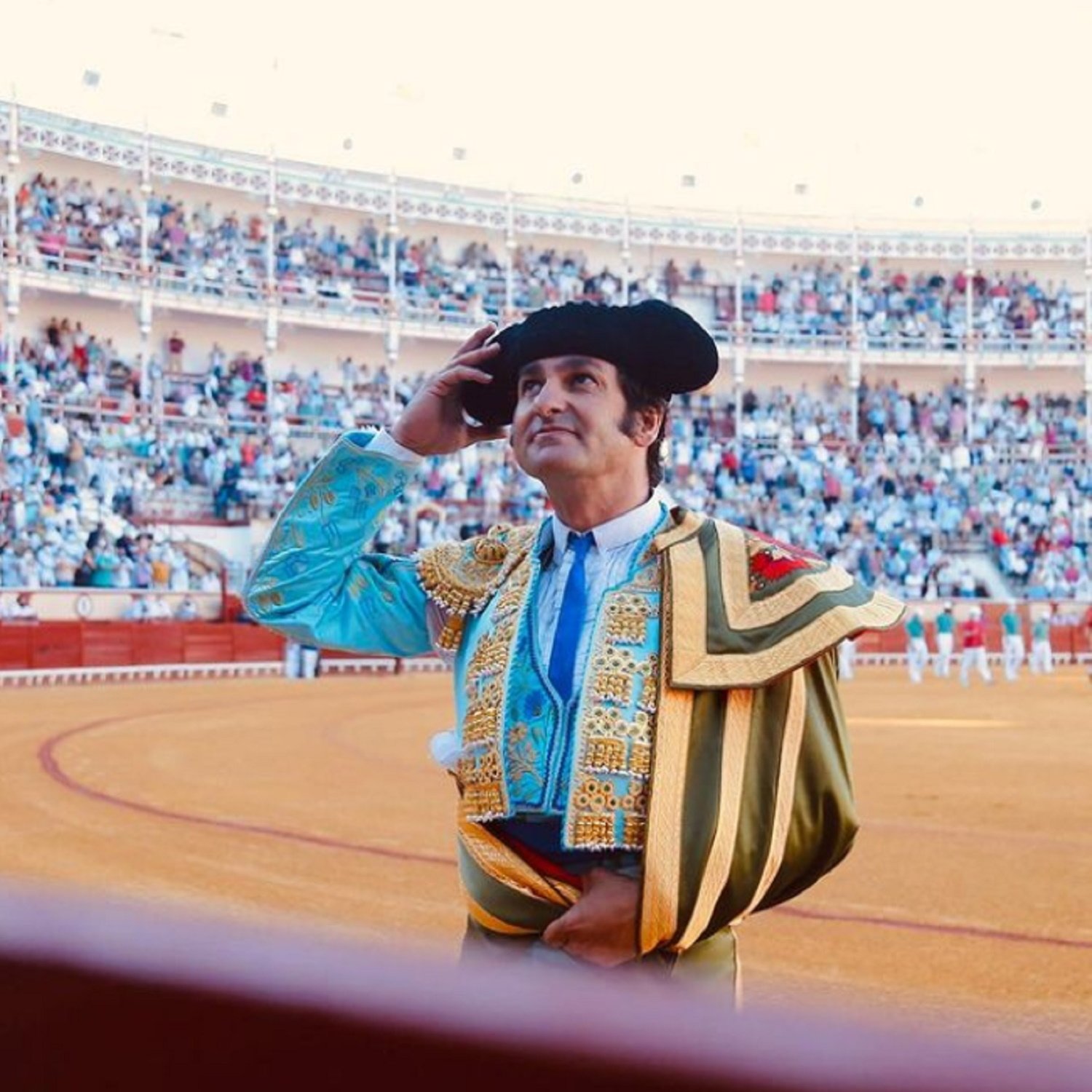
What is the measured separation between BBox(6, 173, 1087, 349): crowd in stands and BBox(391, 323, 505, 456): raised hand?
25.2 meters

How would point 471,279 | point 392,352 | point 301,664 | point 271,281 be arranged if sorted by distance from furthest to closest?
point 471,279 → point 392,352 → point 271,281 → point 301,664

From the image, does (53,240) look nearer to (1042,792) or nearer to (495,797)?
(1042,792)

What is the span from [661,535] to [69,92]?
98.2ft

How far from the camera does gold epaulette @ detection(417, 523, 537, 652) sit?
2.07 meters

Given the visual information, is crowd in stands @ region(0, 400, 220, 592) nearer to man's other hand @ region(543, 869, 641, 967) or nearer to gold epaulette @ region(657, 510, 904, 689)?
gold epaulette @ region(657, 510, 904, 689)

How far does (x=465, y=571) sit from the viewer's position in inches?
83.7

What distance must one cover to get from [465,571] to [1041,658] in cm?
2281

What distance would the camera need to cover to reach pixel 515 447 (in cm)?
197

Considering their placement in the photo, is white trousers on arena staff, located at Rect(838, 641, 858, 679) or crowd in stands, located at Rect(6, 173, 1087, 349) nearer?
white trousers on arena staff, located at Rect(838, 641, 858, 679)

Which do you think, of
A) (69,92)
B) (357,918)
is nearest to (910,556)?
(69,92)

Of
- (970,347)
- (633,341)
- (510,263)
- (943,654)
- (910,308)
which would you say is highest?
(510,263)

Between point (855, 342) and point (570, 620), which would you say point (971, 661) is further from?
point (570, 620)

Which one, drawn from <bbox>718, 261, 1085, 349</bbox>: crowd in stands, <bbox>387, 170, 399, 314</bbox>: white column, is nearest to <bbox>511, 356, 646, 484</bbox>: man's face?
<bbox>387, 170, 399, 314</bbox>: white column

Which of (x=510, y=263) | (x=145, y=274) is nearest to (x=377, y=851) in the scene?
(x=145, y=274)
